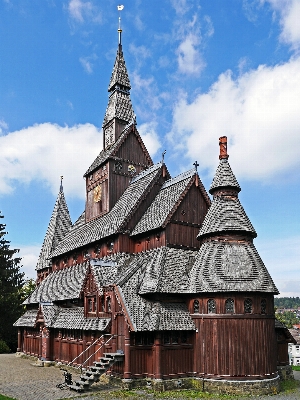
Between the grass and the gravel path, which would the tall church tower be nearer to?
the gravel path

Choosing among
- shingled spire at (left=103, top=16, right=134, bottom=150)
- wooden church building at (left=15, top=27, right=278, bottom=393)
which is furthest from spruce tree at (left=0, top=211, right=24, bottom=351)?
shingled spire at (left=103, top=16, right=134, bottom=150)

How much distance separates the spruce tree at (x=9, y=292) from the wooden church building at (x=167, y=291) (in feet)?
49.6

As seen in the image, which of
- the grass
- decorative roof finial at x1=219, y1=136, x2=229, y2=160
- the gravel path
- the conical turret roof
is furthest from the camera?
decorative roof finial at x1=219, y1=136, x2=229, y2=160

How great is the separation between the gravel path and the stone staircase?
40 centimetres

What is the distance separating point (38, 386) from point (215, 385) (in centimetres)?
985

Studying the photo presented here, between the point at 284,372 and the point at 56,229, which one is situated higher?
the point at 56,229

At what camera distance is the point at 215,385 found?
22.8 metres

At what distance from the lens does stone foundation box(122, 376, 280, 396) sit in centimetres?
2238

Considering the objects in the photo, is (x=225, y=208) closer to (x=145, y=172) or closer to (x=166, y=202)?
(x=166, y=202)

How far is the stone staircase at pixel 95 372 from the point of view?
2256 centimetres

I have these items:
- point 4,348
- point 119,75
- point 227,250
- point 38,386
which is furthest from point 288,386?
point 4,348

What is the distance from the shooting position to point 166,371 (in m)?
23.4

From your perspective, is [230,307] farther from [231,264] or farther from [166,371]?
[166,371]

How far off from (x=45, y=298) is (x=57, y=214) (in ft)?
48.4
